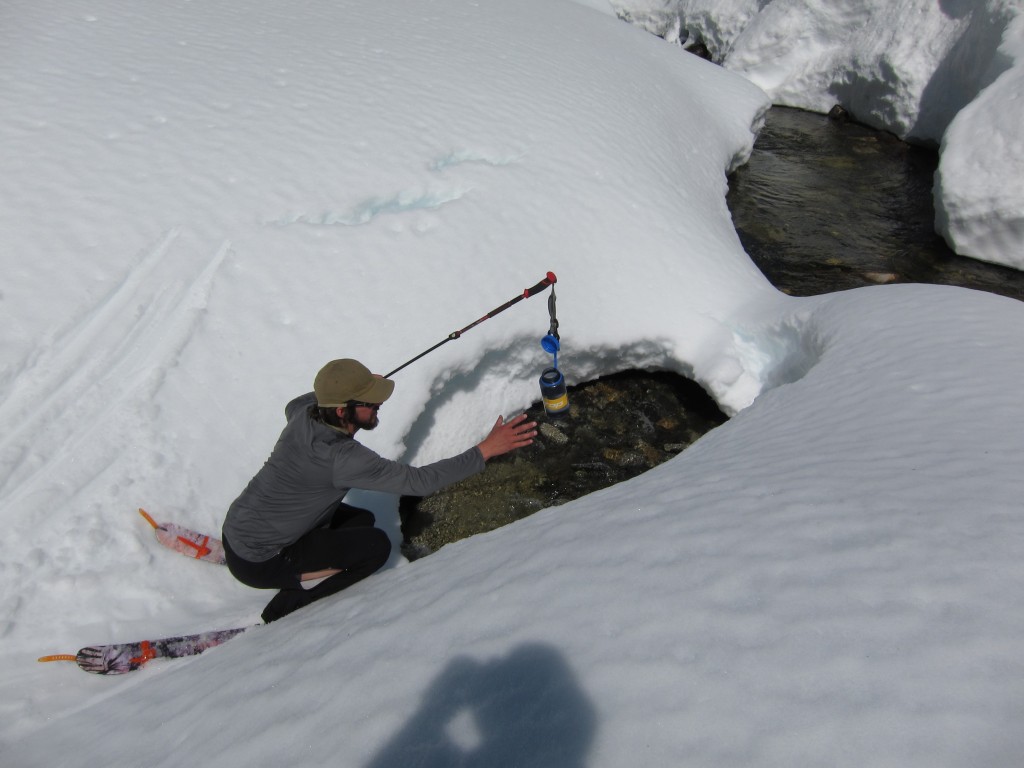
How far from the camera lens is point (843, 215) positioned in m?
8.54

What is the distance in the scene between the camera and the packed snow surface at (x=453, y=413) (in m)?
1.88

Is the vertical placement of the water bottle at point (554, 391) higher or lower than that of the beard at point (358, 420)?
lower

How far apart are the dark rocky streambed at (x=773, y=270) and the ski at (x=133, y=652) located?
1.42 meters

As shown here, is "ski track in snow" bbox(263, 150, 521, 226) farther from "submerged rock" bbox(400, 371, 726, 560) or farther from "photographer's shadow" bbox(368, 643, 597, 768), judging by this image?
"photographer's shadow" bbox(368, 643, 597, 768)

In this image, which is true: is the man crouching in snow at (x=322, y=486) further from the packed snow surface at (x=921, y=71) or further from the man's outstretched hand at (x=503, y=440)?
the packed snow surface at (x=921, y=71)

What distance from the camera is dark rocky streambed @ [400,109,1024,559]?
4.73 meters

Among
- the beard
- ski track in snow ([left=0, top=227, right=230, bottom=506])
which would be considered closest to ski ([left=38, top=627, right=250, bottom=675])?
ski track in snow ([left=0, top=227, right=230, bottom=506])

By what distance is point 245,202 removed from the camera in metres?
4.63

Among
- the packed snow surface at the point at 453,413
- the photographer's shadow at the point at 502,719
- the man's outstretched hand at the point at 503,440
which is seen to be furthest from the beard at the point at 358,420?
the photographer's shadow at the point at 502,719

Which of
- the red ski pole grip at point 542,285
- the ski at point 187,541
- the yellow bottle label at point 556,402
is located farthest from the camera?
the yellow bottle label at point 556,402

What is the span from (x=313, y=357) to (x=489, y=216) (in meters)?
1.98

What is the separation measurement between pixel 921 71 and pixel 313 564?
12.2 m

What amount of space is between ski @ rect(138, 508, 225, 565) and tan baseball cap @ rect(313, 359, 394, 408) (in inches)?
53.2

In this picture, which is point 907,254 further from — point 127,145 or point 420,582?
point 127,145
